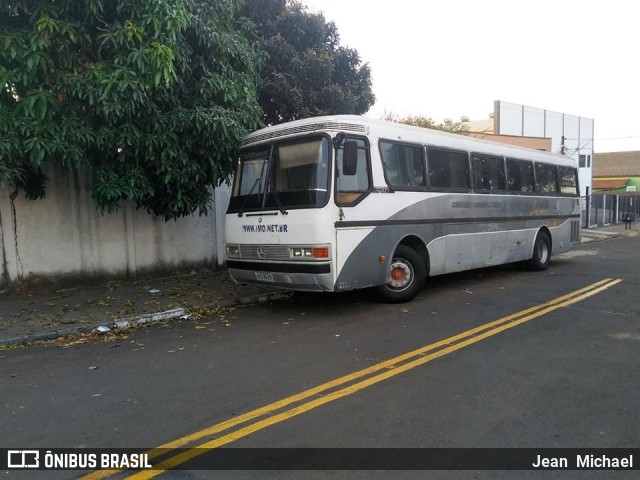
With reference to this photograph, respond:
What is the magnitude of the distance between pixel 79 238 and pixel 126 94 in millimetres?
4256

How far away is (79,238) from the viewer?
393 inches

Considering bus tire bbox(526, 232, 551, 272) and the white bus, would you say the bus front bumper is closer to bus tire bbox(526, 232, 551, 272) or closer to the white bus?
the white bus

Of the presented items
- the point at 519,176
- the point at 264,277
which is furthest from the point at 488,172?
the point at 264,277

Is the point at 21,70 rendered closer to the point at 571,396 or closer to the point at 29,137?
the point at 29,137

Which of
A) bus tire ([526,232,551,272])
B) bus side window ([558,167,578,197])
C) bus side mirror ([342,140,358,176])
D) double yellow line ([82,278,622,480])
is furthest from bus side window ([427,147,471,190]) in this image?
bus side window ([558,167,578,197])

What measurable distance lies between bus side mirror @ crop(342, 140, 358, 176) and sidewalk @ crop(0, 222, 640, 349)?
10.6ft

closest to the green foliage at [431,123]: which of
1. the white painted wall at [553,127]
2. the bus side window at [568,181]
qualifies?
the white painted wall at [553,127]

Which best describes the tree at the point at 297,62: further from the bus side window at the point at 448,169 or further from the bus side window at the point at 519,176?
the bus side window at the point at 519,176

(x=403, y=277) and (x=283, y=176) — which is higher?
(x=283, y=176)

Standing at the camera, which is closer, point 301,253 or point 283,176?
point 301,253

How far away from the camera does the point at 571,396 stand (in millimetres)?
4410

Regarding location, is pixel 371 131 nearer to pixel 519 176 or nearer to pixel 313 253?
pixel 313 253

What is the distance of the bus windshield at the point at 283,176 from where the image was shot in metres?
7.20

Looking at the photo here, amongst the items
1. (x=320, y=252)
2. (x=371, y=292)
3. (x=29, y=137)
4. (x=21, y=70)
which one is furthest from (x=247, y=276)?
(x=21, y=70)
